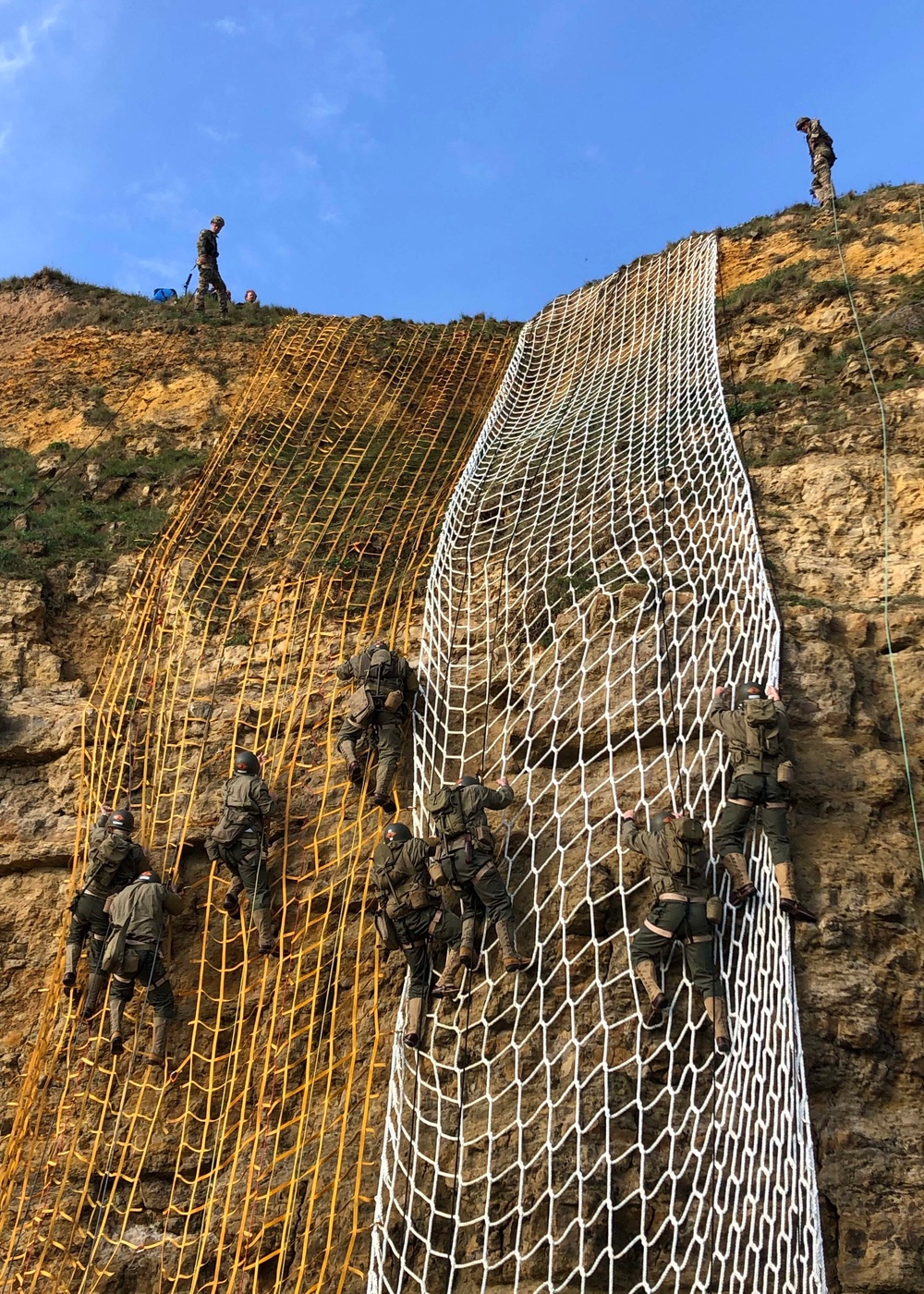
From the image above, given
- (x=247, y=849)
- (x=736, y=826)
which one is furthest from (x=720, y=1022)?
(x=247, y=849)

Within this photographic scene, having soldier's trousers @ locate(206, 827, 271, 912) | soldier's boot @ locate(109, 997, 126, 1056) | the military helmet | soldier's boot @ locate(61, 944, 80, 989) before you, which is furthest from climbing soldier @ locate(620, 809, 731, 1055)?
soldier's boot @ locate(61, 944, 80, 989)

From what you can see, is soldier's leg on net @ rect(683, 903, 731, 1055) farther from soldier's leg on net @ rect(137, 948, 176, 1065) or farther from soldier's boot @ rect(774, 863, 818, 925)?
soldier's leg on net @ rect(137, 948, 176, 1065)

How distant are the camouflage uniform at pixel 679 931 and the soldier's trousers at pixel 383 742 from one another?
91.4 inches

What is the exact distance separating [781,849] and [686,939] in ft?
2.21

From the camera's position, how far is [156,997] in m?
7.01

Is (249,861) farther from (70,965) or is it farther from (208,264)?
(208,264)

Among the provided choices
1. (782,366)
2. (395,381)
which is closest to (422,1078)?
(782,366)

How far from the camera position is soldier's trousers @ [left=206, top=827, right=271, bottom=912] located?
7344 mm

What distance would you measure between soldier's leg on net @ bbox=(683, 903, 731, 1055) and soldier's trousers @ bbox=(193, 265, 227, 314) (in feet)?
41.0

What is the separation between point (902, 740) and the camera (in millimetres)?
6617

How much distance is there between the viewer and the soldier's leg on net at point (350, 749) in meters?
7.82

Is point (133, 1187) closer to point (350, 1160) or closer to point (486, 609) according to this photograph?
point (350, 1160)

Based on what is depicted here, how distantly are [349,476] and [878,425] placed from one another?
16.9 ft

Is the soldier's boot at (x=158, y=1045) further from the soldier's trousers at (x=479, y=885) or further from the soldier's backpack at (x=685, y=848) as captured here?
the soldier's backpack at (x=685, y=848)
